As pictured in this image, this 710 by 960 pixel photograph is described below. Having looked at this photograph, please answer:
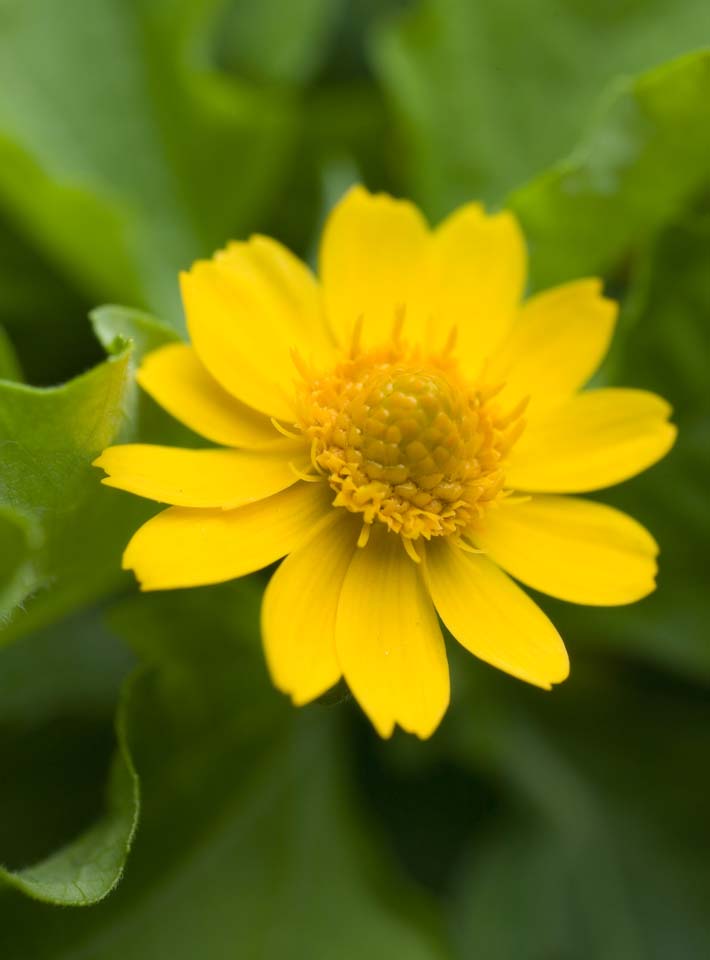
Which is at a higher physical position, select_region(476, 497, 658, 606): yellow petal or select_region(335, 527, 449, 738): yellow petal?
select_region(335, 527, 449, 738): yellow petal

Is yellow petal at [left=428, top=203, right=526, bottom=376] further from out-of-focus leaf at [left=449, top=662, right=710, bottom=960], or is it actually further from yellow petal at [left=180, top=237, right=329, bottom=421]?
out-of-focus leaf at [left=449, top=662, right=710, bottom=960]

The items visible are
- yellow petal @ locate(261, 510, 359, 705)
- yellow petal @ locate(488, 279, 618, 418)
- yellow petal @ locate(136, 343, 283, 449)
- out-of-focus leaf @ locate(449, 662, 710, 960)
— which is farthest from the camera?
out-of-focus leaf @ locate(449, 662, 710, 960)

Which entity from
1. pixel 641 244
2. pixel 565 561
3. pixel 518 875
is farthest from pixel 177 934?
pixel 641 244

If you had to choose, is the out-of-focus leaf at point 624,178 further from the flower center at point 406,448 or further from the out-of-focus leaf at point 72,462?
the out-of-focus leaf at point 72,462

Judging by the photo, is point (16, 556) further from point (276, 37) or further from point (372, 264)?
point (276, 37)

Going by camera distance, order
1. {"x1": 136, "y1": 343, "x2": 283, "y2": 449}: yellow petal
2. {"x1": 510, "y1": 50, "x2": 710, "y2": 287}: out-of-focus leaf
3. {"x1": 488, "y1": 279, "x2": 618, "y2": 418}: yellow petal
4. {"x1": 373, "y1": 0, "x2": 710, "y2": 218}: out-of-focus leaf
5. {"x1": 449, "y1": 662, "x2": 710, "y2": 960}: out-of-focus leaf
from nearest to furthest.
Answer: {"x1": 136, "y1": 343, "x2": 283, "y2": 449}: yellow petal
{"x1": 488, "y1": 279, "x2": 618, "y2": 418}: yellow petal
{"x1": 510, "y1": 50, "x2": 710, "y2": 287}: out-of-focus leaf
{"x1": 449, "y1": 662, "x2": 710, "y2": 960}: out-of-focus leaf
{"x1": 373, "y1": 0, "x2": 710, "y2": 218}: out-of-focus leaf

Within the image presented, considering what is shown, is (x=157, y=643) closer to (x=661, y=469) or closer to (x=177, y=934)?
(x=177, y=934)

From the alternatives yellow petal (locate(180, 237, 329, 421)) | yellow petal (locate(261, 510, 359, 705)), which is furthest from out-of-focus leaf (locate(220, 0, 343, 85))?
yellow petal (locate(261, 510, 359, 705))
